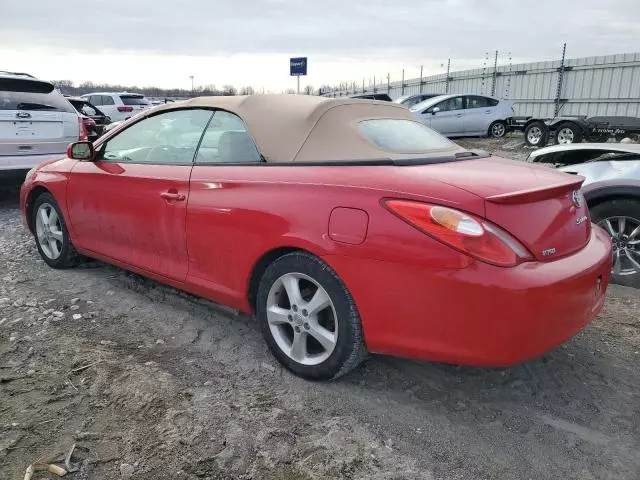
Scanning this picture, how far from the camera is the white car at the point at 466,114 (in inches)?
659

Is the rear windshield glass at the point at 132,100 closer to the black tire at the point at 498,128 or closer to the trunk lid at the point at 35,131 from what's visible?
the black tire at the point at 498,128

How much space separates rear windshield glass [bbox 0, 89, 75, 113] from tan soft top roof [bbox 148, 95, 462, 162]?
4486mm

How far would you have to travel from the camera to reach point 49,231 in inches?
178

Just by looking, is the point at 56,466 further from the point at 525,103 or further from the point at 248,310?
the point at 525,103

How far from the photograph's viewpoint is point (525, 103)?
19.7m

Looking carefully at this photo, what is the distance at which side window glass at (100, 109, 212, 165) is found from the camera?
131 inches

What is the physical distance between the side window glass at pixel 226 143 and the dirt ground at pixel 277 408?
1.10 meters

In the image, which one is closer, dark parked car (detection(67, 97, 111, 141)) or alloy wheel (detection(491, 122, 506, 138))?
dark parked car (detection(67, 97, 111, 141))

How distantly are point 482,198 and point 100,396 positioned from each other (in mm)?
2041

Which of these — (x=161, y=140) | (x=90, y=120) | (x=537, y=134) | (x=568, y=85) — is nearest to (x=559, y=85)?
(x=568, y=85)

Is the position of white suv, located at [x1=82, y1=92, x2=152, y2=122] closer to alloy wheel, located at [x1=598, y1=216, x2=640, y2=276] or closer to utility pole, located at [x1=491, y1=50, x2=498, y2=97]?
utility pole, located at [x1=491, y1=50, x2=498, y2=97]

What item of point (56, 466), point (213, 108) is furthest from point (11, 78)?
point (56, 466)

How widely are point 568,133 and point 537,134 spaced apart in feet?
4.15

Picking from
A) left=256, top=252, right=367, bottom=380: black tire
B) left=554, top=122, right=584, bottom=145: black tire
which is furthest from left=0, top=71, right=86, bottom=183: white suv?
left=554, top=122, right=584, bottom=145: black tire
